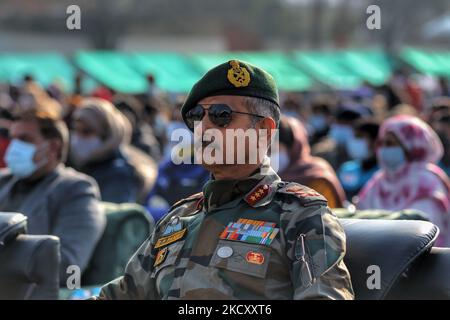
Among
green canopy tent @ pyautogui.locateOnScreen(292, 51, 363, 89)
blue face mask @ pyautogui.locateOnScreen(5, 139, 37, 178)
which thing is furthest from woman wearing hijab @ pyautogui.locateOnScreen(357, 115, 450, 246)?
green canopy tent @ pyautogui.locateOnScreen(292, 51, 363, 89)

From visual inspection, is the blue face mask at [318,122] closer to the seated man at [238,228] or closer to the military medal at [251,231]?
the seated man at [238,228]

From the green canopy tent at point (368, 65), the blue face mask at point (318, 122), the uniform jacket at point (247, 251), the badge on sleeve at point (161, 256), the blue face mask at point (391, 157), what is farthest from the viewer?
the green canopy tent at point (368, 65)

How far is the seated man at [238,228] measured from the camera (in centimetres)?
338

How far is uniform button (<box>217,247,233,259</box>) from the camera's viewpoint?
11.5 ft

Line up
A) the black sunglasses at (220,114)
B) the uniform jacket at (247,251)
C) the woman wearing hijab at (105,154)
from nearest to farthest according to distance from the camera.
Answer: the uniform jacket at (247,251)
the black sunglasses at (220,114)
the woman wearing hijab at (105,154)

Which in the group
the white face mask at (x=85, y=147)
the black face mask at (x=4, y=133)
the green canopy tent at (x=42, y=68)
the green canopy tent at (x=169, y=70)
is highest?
the white face mask at (x=85, y=147)

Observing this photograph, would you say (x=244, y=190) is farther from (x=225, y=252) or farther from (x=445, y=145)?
(x=445, y=145)

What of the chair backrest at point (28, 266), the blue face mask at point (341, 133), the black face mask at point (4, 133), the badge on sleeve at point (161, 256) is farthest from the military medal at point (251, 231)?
the blue face mask at point (341, 133)

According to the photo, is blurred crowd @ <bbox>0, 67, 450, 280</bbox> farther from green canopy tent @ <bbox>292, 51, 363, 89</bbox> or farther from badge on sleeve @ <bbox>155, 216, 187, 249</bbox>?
green canopy tent @ <bbox>292, 51, 363, 89</bbox>

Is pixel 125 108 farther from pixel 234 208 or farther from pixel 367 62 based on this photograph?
pixel 367 62

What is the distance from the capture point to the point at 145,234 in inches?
250

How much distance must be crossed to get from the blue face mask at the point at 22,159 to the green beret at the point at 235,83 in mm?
2650

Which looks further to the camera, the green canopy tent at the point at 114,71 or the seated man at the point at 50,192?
the green canopy tent at the point at 114,71
